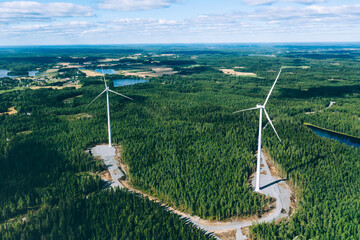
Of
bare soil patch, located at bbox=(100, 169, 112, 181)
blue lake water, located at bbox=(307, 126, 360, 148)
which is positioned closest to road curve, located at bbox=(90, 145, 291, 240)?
bare soil patch, located at bbox=(100, 169, 112, 181)

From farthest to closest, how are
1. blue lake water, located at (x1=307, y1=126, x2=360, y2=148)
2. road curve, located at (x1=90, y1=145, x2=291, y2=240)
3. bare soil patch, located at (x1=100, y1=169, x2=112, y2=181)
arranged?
blue lake water, located at (x1=307, y1=126, x2=360, y2=148)
bare soil patch, located at (x1=100, y1=169, x2=112, y2=181)
road curve, located at (x1=90, y1=145, x2=291, y2=240)

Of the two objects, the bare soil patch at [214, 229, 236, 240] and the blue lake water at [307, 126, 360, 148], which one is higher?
the blue lake water at [307, 126, 360, 148]

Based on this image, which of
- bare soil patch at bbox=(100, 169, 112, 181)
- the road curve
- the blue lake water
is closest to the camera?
the road curve

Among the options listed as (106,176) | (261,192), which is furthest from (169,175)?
(261,192)

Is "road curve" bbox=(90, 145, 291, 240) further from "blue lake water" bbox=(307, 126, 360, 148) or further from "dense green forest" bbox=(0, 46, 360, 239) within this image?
"blue lake water" bbox=(307, 126, 360, 148)

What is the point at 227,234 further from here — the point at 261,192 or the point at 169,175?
the point at 169,175

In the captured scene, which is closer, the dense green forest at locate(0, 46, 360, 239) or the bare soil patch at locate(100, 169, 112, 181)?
the dense green forest at locate(0, 46, 360, 239)

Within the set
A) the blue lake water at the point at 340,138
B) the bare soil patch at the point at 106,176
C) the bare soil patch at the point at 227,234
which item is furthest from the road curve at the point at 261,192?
the blue lake water at the point at 340,138

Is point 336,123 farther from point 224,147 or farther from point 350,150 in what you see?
point 224,147

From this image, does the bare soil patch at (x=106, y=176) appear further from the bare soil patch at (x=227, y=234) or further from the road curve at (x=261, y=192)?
the bare soil patch at (x=227, y=234)

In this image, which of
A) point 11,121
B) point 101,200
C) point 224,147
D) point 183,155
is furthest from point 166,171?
point 11,121

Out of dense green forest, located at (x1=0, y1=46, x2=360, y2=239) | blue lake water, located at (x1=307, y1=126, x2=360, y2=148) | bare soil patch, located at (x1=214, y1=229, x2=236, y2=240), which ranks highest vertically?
dense green forest, located at (x1=0, y1=46, x2=360, y2=239)

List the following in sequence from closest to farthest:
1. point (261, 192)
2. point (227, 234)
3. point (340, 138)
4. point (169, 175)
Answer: point (227, 234) < point (261, 192) < point (169, 175) < point (340, 138)
